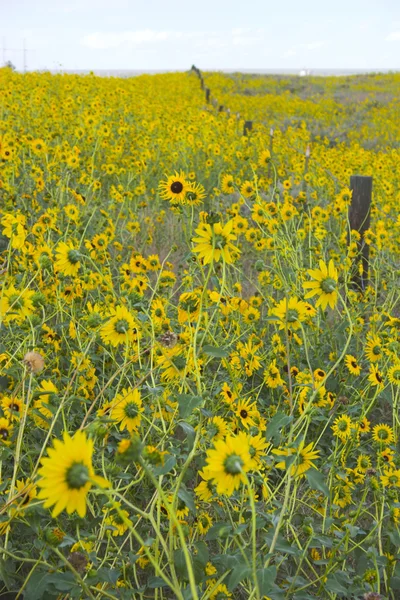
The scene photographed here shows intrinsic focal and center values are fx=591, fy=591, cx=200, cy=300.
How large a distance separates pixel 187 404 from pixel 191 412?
0.44ft

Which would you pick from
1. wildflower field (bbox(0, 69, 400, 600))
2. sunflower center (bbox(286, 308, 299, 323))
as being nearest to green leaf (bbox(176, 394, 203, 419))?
wildflower field (bbox(0, 69, 400, 600))

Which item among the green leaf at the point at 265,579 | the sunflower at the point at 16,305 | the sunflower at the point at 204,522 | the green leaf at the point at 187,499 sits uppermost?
the sunflower at the point at 16,305

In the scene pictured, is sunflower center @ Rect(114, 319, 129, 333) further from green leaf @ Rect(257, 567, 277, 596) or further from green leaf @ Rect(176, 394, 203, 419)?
green leaf @ Rect(257, 567, 277, 596)

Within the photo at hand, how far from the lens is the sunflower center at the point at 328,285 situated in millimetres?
1612

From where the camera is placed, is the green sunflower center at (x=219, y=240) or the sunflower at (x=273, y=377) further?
the sunflower at (x=273, y=377)

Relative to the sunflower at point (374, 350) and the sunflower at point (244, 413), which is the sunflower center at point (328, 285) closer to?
the sunflower at point (244, 413)

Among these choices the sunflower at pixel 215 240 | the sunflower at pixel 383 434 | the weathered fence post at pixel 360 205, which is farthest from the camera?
the weathered fence post at pixel 360 205

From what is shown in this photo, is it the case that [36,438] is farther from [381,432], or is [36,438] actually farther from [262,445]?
[381,432]

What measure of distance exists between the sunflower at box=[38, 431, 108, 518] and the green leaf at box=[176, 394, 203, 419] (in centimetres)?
45

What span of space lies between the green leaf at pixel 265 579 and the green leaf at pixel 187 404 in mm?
346

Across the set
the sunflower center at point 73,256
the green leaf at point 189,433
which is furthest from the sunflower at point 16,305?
the green leaf at point 189,433

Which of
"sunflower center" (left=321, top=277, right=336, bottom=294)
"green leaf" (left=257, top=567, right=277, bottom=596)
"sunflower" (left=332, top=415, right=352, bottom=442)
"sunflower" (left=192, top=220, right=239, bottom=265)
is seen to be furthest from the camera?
"sunflower" (left=332, top=415, right=352, bottom=442)

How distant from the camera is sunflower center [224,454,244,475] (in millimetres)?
981

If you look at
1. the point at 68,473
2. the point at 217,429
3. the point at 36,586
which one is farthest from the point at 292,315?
the point at 68,473
